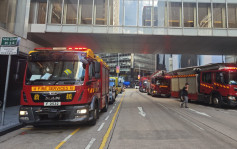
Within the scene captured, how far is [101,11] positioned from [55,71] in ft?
36.0

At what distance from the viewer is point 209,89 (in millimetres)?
12562

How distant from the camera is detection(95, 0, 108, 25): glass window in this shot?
569 inches

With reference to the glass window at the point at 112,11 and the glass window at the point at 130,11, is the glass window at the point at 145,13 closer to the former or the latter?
the glass window at the point at 130,11

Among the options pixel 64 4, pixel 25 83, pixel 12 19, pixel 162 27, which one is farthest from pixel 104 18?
pixel 25 83

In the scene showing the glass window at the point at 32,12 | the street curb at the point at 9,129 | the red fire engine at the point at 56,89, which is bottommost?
the street curb at the point at 9,129

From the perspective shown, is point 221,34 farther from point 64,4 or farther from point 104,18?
point 64,4

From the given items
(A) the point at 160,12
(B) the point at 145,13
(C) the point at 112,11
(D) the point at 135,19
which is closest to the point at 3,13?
(C) the point at 112,11

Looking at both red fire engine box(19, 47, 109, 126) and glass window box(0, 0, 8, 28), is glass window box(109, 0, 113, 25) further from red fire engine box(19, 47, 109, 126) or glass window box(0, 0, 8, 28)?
red fire engine box(19, 47, 109, 126)

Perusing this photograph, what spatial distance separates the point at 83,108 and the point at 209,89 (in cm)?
1157

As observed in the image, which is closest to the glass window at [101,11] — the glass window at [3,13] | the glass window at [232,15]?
the glass window at [3,13]

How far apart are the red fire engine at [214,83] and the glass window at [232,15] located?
5.29 meters

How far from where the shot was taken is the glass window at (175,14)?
47.5ft

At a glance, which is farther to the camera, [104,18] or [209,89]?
[104,18]

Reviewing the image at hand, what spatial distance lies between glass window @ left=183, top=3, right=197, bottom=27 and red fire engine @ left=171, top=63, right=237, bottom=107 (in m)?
4.47
